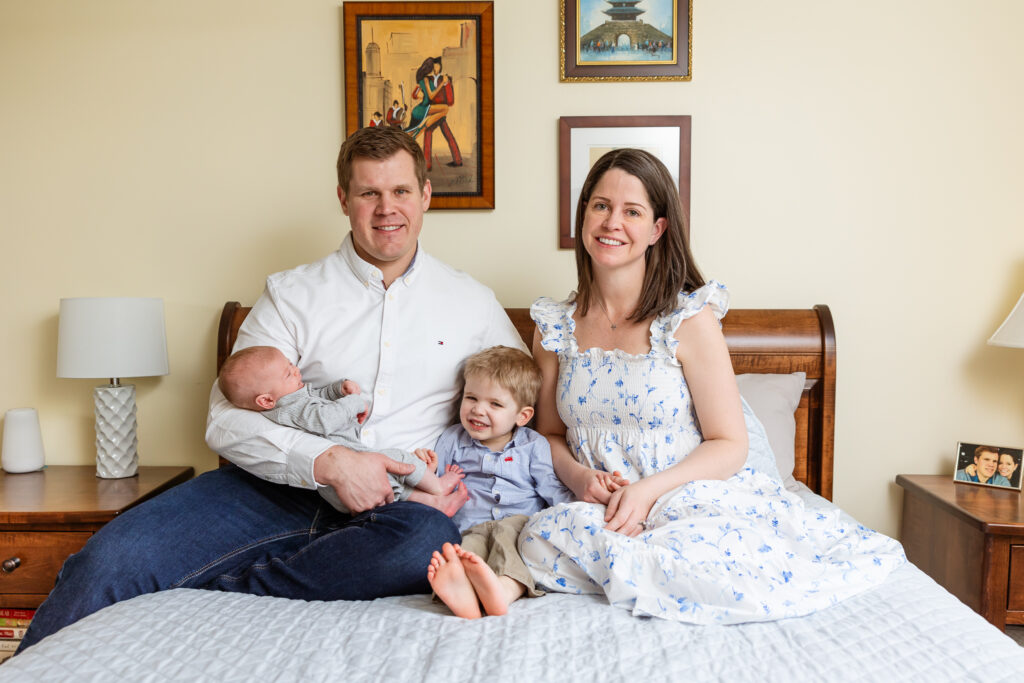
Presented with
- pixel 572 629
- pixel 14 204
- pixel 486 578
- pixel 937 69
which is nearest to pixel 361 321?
pixel 486 578

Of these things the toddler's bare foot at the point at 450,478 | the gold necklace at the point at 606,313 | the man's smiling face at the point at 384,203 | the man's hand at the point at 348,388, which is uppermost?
the man's smiling face at the point at 384,203

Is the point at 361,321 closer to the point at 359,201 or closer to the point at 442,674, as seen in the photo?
the point at 359,201

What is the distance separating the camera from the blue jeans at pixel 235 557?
4.57 ft

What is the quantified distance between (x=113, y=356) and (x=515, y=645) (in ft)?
5.60

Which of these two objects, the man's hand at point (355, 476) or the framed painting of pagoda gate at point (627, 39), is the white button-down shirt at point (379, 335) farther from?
the framed painting of pagoda gate at point (627, 39)

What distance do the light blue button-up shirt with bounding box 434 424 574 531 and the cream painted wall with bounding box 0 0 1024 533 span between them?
0.76 meters

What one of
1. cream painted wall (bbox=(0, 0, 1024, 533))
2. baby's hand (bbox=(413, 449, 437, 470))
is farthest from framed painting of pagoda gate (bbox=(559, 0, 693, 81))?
baby's hand (bbox=(413, 449, 437, 470))

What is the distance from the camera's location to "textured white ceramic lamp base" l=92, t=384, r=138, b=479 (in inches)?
86.4

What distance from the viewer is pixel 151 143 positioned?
2.37 metres

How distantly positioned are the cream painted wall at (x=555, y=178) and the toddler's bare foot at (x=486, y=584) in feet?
4.19

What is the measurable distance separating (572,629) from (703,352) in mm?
769

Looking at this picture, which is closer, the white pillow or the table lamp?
the white pillow

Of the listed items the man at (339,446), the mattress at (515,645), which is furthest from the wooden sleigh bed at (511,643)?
the man at (339,446)

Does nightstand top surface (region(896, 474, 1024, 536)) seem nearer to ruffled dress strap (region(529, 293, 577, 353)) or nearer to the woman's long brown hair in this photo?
the woman's long brown hair
